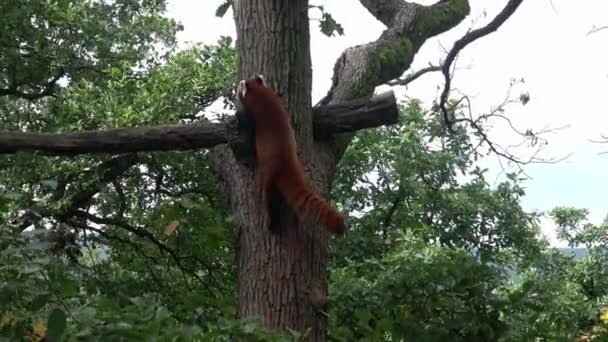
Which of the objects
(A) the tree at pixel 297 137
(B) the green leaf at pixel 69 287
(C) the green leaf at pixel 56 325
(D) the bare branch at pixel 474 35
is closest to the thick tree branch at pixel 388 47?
(A) the tree at pixel 297 137

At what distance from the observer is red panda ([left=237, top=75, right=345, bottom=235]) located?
3.02 m

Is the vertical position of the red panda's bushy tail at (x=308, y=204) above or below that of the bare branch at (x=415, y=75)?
below

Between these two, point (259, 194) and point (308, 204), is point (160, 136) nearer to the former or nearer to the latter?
point (259, 194)

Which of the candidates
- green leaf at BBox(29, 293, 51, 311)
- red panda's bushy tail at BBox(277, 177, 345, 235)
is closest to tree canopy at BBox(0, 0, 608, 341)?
green leaf at BBox(29, 293, 51, 311)

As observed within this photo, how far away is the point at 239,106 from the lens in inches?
126

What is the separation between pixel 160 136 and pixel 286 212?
1.84 feet

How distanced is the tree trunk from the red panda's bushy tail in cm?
16

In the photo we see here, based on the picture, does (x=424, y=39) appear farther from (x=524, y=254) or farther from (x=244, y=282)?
(x=524, y=254)

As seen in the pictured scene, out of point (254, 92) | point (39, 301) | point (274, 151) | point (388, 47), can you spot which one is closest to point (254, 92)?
point (254, 92)

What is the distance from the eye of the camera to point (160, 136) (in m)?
3.26

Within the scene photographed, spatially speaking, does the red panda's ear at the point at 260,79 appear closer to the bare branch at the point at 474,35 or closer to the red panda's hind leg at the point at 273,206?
the red panda's hind leg at the point at 273,206

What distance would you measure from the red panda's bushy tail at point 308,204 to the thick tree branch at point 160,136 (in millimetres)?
282

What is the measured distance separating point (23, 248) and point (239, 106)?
59.4 inches

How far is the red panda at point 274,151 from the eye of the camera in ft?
9.92
